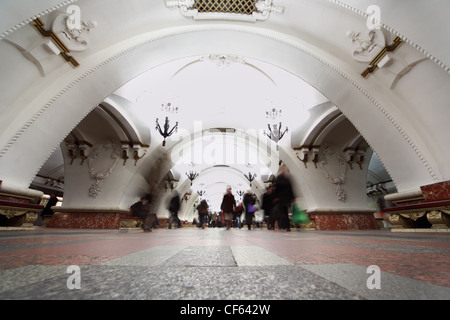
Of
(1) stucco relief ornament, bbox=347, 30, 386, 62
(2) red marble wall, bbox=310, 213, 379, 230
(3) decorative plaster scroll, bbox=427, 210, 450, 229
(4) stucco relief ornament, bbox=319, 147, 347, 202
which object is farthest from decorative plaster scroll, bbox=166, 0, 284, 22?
(2) red marble wall, bbox=310, 213, 379, 230

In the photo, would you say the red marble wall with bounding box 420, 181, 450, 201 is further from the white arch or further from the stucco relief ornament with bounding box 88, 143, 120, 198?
the stucco relief ornament with bounding box 88, 143, 120, 198

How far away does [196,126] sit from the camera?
11.0 m

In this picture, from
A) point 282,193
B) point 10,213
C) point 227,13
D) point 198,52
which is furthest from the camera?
point 198,52

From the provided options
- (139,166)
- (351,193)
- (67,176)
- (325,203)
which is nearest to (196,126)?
(139,166)

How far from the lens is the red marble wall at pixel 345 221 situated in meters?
7.98

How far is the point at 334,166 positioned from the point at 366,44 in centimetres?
576

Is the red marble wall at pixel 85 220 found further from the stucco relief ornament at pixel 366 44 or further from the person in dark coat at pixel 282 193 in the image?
the stucco relief ornament at pixel 366 44

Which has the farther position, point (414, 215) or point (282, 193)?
point (282, 193)

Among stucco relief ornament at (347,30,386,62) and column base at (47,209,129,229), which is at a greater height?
stucco relief ornament at (347,30,386,62)

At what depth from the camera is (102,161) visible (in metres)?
8.59

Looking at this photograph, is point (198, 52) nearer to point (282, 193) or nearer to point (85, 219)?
point (282, 193)

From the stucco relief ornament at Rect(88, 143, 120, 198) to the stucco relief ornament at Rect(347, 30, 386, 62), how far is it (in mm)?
8619

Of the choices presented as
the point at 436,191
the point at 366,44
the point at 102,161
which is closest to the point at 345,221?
the point at 436,191

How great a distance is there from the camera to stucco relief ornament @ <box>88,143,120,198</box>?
8288 millimetres
